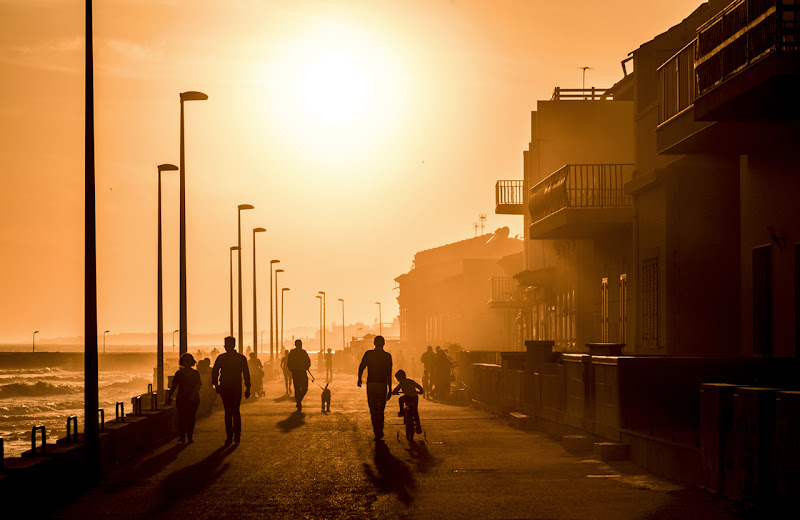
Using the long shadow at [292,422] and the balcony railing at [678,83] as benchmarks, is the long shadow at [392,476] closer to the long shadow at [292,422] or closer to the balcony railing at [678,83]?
the long shadow at [292,422]

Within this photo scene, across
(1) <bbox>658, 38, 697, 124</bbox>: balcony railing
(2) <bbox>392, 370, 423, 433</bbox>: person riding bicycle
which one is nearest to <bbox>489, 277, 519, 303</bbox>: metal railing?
(1) <bbox>658, 38, 697, 124</bbox>: balcony railing

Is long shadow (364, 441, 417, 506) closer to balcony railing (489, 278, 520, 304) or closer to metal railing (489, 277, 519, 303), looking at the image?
balcony railing (489, 278, 520, 304)

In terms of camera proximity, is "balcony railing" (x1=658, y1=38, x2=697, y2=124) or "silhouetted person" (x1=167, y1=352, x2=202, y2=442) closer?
"silhouetted person" (x1=167, y1=352, x2=202, y2=442)

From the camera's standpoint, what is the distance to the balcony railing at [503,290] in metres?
54.4

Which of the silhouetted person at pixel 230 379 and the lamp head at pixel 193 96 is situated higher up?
the lamp head at pixel 193 96

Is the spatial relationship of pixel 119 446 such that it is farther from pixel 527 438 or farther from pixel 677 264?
pixel 677 264

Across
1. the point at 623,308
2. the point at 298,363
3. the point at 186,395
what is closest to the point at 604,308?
the point at 623,308

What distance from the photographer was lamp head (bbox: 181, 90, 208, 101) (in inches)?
1266

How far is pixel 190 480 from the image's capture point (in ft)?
49.2

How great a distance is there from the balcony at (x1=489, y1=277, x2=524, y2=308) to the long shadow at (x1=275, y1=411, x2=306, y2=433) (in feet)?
73.6

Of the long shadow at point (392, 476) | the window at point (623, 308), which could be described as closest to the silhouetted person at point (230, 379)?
the long shadow at point (392, 476)

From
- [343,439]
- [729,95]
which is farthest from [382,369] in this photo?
[729,95]

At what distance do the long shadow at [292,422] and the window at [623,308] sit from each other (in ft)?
27.4

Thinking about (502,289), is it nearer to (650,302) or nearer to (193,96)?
(193,96)
